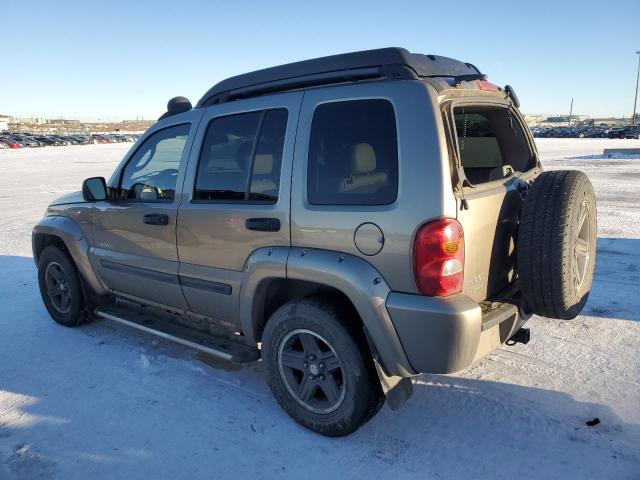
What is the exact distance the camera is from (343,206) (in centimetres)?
269

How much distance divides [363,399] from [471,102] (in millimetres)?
1856

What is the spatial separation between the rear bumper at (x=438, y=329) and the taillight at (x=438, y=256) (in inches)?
2.4

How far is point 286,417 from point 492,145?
2512 mm

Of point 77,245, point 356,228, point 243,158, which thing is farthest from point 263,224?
point 77,245

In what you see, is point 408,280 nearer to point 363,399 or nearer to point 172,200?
point 363,399

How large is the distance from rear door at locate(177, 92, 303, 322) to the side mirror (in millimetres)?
1036

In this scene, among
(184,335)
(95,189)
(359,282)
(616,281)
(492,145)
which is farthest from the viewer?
(616,281)

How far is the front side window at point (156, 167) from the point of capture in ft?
12.1

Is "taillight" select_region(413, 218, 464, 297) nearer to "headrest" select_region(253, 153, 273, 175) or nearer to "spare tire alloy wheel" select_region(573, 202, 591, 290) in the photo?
"spare tire alloy wheel" select_region(573, 202, 591, 290)

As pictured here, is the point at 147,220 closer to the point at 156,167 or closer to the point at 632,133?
the point at 156,167

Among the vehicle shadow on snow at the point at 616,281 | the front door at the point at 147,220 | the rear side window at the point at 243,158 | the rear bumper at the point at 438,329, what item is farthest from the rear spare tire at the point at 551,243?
the front door at the point at 147,220

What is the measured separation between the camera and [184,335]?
3641 millimetres

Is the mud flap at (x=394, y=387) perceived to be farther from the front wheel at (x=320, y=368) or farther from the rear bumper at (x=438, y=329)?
the rear bumper at (x=438, y=329)

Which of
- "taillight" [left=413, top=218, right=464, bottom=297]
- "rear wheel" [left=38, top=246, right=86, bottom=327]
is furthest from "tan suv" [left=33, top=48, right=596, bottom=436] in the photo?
"rear wheel" [left=38, top=246, right=86, bottom=327]
